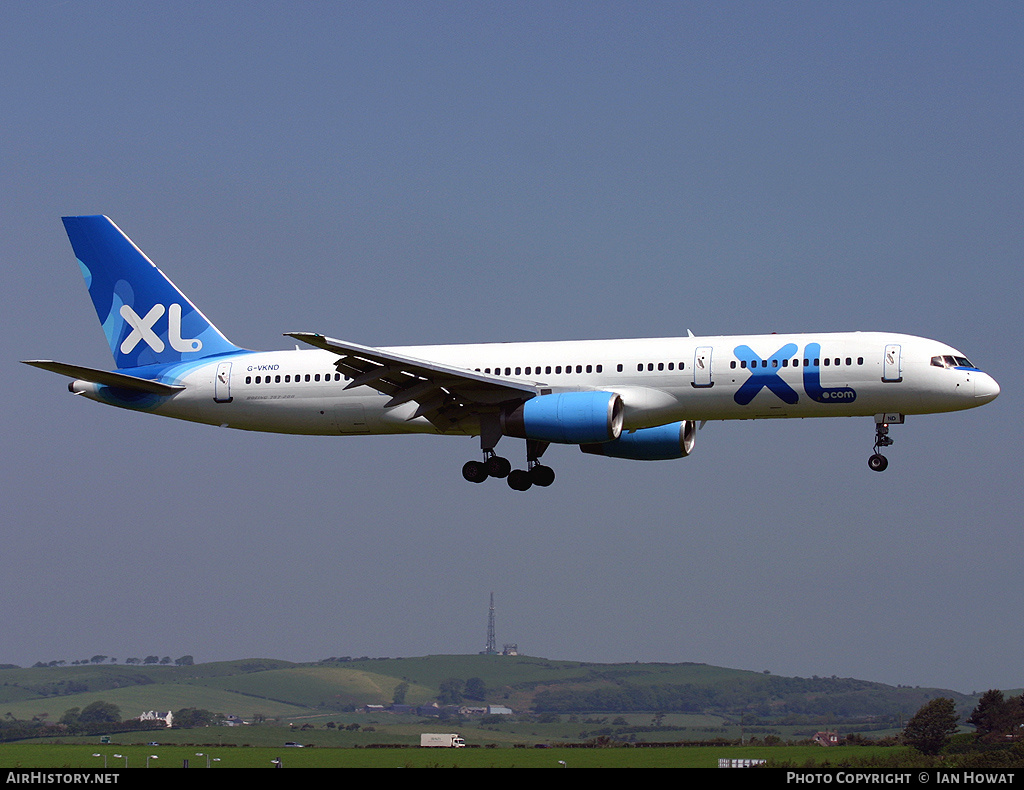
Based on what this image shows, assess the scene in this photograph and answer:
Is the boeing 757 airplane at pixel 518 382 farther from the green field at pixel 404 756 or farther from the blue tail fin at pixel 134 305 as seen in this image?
the green field at pixel 404 756

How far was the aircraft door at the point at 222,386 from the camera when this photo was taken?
53.0 meters

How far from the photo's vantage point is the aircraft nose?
46.1 meters

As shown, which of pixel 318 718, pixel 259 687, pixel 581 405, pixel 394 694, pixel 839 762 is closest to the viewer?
pixel 581 405

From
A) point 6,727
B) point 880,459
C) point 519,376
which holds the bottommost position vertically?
point 6,727

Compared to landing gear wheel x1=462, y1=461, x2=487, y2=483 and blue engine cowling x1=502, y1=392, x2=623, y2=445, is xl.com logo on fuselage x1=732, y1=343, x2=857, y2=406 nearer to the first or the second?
blue engine cowling x1=502, y1=392, x2=623, y2=445

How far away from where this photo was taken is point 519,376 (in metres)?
49.4

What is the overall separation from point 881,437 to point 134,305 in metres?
31.4

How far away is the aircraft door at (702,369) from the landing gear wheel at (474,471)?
9828 millimetres

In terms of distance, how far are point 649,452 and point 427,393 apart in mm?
9906

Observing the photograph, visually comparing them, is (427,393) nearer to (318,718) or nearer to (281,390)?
(281,390)

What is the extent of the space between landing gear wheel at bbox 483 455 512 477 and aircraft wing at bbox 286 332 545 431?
1.85 m

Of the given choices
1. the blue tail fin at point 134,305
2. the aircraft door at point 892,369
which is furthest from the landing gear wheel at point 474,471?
the aircraft door at point 892,369
